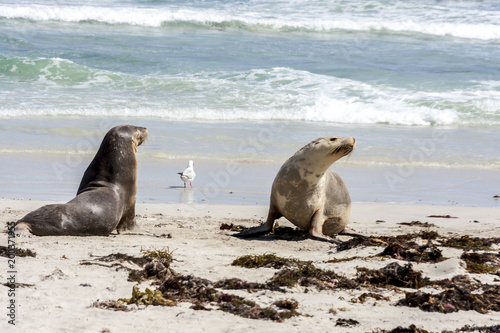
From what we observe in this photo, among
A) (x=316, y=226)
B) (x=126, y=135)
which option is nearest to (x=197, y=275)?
(x=316, y=226)

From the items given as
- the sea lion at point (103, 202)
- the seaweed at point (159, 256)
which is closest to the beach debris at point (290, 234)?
the sea lion at point (103, 202)

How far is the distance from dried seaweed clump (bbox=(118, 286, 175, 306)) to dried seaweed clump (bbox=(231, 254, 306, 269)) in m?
1.12

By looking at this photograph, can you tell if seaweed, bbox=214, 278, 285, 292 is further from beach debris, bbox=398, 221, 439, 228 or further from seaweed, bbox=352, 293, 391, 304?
beach debris, bbox=398, 221, 439, 228

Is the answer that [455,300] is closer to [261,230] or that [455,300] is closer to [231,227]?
[261,230]

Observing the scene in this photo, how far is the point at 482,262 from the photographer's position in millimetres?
5457

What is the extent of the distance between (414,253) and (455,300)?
139 cm

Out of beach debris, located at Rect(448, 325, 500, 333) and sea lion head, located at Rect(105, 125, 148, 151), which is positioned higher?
sea lion head, located at Rect(105, 125, 148, 151)

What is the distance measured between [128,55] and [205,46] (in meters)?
3.49

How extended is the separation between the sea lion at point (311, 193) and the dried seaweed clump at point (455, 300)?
7.13ft

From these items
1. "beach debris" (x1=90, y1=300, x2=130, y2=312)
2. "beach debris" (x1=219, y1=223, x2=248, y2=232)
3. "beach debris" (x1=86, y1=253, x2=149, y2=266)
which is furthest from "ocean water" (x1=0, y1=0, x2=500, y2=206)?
"beach debris" (x1=90, y1=300, x2=130, y2=312)

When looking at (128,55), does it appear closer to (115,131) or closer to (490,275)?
(115,131)

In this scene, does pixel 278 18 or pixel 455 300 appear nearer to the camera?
pixel 455 300

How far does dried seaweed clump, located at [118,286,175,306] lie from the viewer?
157 inches

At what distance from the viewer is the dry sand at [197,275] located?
3.67 metres
